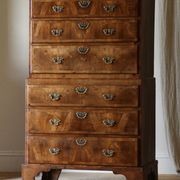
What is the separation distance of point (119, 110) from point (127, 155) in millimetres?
230

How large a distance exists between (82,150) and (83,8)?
73cm

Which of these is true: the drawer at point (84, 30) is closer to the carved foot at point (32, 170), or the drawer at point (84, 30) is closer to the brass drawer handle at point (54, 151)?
the brass drawer handle at point (54, 151)

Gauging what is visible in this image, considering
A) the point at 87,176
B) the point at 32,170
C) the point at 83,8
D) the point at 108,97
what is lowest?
the point at 87,176

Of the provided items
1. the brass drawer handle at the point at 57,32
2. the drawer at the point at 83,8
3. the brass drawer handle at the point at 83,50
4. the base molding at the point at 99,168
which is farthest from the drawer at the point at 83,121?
the drawer at the point at 83,8

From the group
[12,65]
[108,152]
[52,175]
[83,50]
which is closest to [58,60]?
[83,50]

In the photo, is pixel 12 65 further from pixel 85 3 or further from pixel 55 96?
pixel 85 3

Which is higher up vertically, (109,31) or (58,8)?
(58,8)

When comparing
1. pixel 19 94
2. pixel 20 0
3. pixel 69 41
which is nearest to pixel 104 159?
pixel 69 41

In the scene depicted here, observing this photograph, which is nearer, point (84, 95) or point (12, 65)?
point (84, 95)

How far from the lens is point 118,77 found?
2.94 metres

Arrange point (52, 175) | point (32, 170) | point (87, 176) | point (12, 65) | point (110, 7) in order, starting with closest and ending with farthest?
point (110, 7), point (32, 170), point (52, 175), point (87, 176), point (12, 65)

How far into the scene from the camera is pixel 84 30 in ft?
9.73

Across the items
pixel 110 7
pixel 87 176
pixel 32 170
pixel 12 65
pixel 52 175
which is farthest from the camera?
pixel 12 65

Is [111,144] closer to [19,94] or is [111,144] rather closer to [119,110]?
[119,110]
